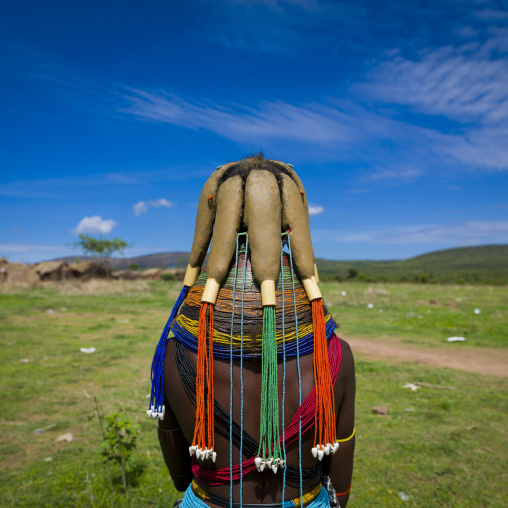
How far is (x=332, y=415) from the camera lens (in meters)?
1.63

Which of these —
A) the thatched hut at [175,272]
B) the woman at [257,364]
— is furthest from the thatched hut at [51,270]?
the woman at [257,364]

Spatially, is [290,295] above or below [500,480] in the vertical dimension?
above

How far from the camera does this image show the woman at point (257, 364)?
158 centimetres

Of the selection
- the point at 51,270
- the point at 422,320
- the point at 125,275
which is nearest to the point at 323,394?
the point at 422,320

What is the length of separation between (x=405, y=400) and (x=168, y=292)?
16221mm

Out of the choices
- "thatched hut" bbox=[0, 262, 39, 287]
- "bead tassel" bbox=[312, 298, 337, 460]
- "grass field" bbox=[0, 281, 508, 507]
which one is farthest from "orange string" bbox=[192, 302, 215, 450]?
"thatched hut" bbox=[0, 262, 39, 287]

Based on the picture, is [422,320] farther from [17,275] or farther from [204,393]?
[17,275]

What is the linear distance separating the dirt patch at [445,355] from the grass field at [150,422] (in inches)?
20.1

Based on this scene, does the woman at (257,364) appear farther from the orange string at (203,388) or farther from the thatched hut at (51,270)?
the thatched hut at (51,270)

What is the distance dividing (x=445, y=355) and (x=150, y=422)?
651cm

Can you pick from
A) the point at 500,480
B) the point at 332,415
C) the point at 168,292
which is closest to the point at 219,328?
the point at 332,415

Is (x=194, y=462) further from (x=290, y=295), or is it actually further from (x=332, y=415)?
(x=290, y=295)

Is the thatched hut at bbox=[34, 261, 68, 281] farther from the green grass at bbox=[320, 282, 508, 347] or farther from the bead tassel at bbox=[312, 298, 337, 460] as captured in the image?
the bead tassel at bbox=[312, 298, 337, 460]

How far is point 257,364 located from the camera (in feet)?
5.28
